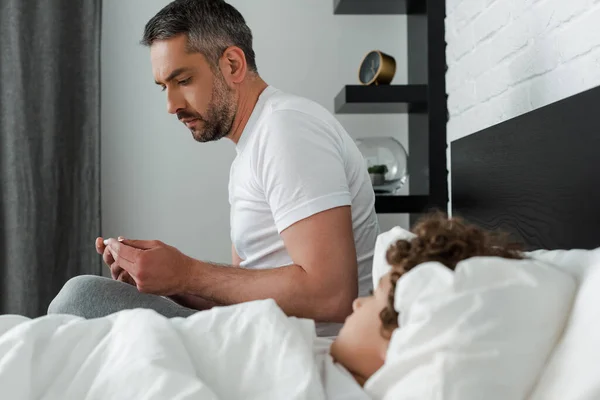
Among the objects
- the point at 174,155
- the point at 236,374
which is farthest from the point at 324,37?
the point at 236,374

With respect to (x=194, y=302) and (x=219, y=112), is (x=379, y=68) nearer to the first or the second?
(x=219, y=112)

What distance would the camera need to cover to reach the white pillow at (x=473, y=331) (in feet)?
2.81

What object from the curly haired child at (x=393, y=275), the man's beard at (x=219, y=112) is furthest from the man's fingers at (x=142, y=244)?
the curly haired child at (x=393, y=275)

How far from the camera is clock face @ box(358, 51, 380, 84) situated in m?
2.67

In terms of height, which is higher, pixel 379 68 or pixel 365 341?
pixel 379 68

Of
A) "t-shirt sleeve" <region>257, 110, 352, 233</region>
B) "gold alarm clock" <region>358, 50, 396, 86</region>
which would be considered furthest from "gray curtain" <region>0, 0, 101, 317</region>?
"t-shirt sleeve" <region>257, 110, 352, 233</region>

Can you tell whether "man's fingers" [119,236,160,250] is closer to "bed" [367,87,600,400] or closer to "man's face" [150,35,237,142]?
"man's face" [150,35,237,142]

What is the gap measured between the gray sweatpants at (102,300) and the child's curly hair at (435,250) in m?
0.79

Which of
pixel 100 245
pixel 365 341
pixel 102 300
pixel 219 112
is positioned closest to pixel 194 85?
pixel 219 112

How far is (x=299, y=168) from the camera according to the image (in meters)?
1.64

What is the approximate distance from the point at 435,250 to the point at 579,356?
22cm

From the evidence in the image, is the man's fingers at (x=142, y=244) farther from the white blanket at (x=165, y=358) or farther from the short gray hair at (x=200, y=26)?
the white blanket at (x=165, y=358)

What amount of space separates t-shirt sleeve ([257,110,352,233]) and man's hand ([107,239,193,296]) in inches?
9.3

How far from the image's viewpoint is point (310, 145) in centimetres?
166
